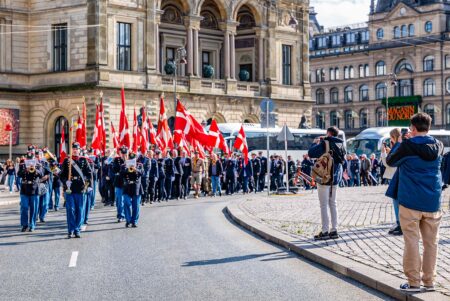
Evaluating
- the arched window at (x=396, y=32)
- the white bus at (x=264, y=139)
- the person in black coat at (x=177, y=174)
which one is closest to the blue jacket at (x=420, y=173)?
the person in black coat at (x=177, y=174)

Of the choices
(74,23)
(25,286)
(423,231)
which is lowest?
(25,286)

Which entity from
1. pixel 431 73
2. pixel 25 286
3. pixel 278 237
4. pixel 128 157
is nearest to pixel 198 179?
pixel 128 157

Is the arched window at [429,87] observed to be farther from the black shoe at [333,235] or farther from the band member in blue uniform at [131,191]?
the black shoe at [333,235]

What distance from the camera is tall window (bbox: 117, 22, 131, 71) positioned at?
48.8m

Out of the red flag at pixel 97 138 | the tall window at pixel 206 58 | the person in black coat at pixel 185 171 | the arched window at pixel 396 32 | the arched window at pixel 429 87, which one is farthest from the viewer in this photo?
the arched window at pixel 396 32

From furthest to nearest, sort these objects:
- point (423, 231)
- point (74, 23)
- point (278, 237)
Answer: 1. point (74, 23)
2. point (278, 237)
3. point (423, 231)

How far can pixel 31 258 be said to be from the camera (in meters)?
13.5

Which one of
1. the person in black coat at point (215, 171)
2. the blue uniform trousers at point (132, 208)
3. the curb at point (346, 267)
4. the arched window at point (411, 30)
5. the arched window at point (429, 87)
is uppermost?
the arched window at point (411, 30)

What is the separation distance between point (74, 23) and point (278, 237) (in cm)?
3607

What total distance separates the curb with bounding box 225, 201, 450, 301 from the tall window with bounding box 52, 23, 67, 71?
113 ft

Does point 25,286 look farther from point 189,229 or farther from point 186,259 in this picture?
point 189,229

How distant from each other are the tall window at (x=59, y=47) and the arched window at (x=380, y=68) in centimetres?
5946

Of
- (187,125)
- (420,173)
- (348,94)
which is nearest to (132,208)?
(420,173)

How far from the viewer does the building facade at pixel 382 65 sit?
308ft
